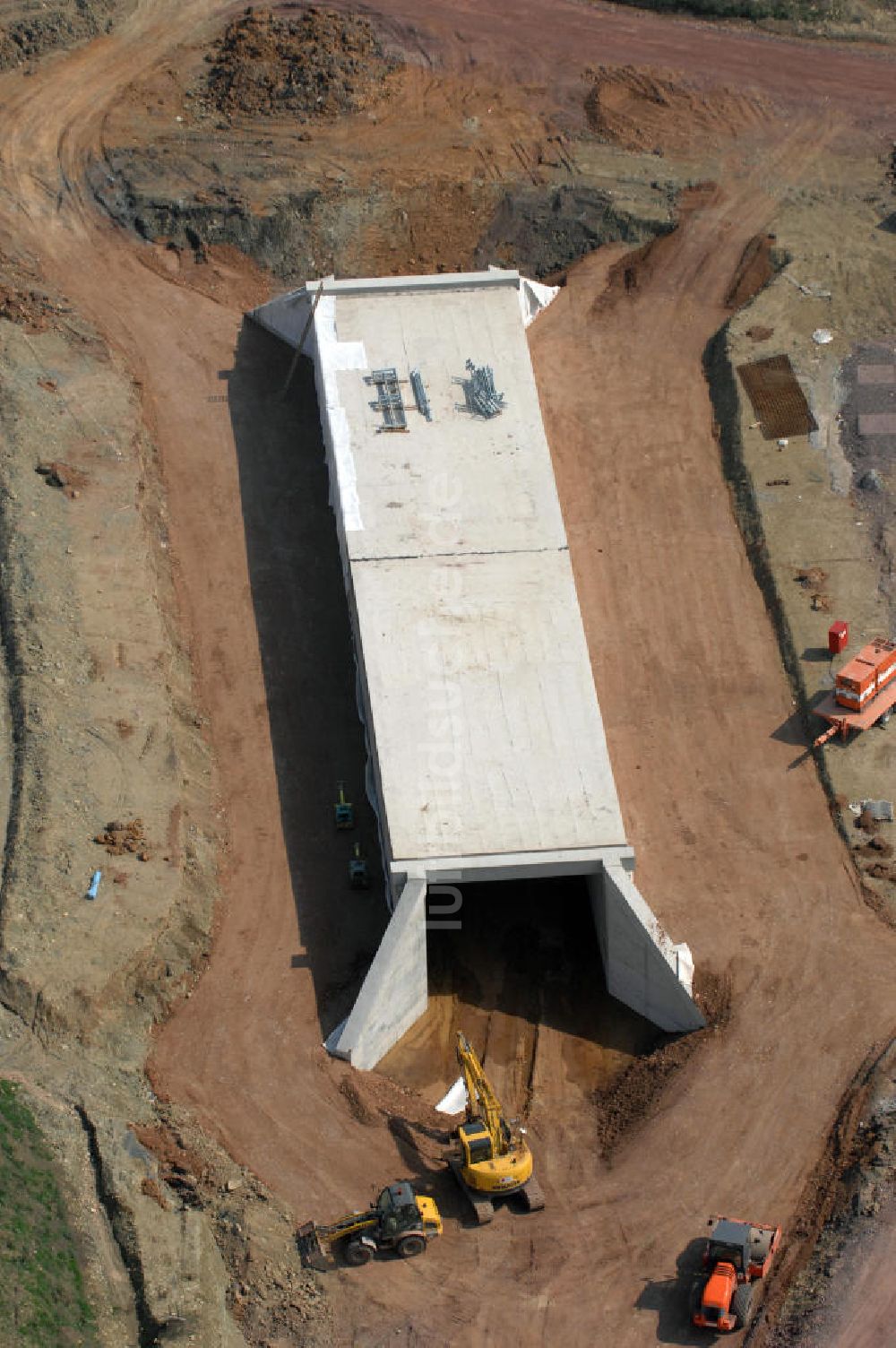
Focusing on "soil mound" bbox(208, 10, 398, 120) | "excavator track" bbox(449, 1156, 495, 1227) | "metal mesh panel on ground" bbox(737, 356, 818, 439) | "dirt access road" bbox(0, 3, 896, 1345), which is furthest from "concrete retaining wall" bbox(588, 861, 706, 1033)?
"soil mound" bbox(208, 10, 398, 120)

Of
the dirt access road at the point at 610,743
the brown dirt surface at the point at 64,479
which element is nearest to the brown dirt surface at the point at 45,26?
the dirt access road at the point at 610,743

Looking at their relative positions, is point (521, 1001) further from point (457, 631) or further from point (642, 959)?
point (457, 631)

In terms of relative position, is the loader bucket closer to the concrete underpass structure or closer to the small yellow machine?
the small yellow machine

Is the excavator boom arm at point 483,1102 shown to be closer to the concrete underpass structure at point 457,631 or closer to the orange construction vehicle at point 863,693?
the concrete underpass structure at point 457,631

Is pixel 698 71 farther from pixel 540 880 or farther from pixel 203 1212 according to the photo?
pixel 203 1212

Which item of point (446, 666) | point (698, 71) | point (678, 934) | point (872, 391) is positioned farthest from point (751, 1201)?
point (698, 71)

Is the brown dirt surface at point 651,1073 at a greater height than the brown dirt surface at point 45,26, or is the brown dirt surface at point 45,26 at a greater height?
the brown dirt surface at point 45,26
